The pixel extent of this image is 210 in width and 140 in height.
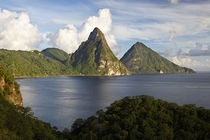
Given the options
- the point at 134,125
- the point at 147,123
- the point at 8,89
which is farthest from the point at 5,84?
the point at 147,123

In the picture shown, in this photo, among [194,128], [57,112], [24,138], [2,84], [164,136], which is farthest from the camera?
[57,112]

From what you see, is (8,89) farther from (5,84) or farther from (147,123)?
(147,123)

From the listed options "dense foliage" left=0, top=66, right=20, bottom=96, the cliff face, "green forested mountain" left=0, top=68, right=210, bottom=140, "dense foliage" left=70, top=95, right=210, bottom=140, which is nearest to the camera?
"green forested mountain" left=0, top=68, right=210, bottom=140

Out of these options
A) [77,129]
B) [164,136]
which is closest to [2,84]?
[77,129]

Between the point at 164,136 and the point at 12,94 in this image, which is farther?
the point at 12,94

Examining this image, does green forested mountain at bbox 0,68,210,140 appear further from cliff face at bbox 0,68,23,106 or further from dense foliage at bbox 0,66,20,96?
cliff face at bbox 0,68,23,106

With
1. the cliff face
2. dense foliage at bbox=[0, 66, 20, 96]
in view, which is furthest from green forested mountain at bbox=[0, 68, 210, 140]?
the cliff face

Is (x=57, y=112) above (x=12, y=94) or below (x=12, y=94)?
below

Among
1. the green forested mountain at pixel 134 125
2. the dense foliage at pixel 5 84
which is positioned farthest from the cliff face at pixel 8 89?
the green forested mountain at pixel 134 125

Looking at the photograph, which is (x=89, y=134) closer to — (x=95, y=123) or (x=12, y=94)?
(x=95, y=123)
